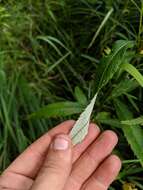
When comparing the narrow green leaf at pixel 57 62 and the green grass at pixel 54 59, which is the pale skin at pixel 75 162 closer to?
the green grass at pixel 54 59

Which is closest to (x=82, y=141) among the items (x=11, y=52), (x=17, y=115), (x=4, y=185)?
(x=4, y=185)

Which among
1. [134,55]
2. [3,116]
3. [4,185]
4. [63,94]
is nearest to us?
[134,55]

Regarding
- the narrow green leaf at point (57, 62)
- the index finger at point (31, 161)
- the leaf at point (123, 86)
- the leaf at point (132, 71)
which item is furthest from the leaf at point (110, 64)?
the narrow green leaf at point (57, 62)

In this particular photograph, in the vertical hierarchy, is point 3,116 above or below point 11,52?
below

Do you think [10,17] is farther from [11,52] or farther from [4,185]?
[4,185]

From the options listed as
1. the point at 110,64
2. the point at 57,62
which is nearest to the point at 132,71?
the point at 110,64

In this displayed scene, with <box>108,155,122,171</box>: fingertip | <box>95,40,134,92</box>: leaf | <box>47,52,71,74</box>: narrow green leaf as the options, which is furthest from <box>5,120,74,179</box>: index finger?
<box>47,52,71,74</box>: narrow green leaf

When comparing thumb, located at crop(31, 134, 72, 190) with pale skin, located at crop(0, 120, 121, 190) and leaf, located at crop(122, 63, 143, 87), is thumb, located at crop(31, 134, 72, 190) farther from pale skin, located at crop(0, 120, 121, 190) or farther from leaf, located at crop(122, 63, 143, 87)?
leaf, located at crop(122, 63, 143, 87)
